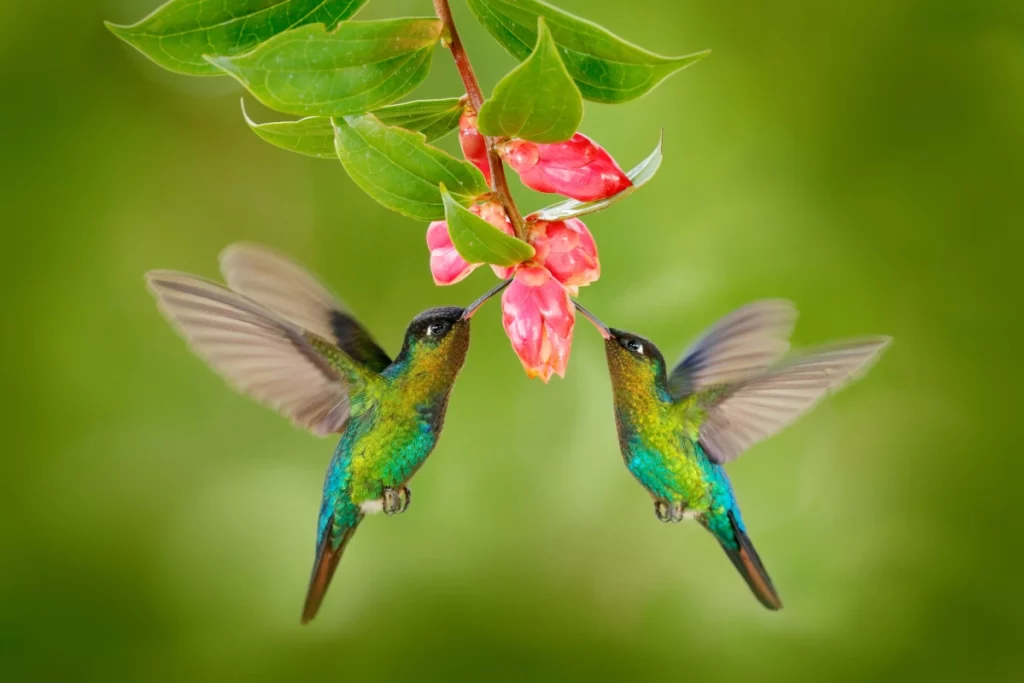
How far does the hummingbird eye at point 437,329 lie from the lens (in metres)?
1.46

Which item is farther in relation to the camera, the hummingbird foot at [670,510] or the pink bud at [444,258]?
the hummingbird foot at [670,510]

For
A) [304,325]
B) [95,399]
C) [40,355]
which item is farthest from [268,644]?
[304,325]

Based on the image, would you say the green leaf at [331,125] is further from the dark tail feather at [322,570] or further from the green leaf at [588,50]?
the dark tail feather at [322,570]

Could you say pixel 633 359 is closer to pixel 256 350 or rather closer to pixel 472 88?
pixel 256 350

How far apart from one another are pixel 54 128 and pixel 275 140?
291 centimetres

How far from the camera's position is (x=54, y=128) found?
356 centimetres

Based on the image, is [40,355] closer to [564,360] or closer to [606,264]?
[606,264]

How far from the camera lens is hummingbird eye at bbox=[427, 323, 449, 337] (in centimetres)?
146

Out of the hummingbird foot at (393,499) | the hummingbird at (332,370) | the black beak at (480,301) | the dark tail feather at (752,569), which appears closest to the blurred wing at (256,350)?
the hummingbird at (332,370)

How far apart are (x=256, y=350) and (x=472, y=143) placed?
0.56 meters

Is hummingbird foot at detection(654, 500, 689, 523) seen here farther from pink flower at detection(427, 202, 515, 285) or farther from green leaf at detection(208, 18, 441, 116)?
green leaf at detection(208, 18, 441, 116)

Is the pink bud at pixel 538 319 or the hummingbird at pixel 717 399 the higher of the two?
the hummingbird at pixel 717 399

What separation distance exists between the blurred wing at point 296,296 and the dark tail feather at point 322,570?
0.29m

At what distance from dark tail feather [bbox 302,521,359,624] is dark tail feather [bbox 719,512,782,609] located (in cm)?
69
